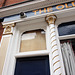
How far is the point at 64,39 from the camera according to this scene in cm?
243

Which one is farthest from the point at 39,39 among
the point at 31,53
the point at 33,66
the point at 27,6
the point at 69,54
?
the point at 27,6

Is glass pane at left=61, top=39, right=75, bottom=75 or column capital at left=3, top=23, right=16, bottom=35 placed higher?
column capital at left=3, top=23, right=16, bottom=35

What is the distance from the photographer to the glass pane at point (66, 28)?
256cm

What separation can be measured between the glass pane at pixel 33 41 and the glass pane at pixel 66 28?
1.99 feet

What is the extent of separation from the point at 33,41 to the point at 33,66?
835 millimetres

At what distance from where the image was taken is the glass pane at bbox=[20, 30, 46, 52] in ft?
8.48

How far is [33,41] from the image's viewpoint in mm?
2736

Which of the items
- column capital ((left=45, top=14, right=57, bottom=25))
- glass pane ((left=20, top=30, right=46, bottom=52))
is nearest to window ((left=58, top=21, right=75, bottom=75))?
column capital ((left=45, top=14, right=57, bottom=25))

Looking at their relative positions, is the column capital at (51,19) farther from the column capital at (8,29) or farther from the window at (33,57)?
the column capital at (8,29)

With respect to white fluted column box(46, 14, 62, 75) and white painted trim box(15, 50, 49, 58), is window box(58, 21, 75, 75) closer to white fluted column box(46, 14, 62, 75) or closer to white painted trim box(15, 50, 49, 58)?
white fluted column box(46, 14, 62, 75)

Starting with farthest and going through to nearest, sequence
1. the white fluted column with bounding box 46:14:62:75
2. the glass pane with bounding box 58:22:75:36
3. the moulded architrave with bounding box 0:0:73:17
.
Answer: the moulded architrave with bounding box 0:0:73:17
the glass pane with bounding box 58:22:75:36
the white fluted column with bounding box 46:14:62:75

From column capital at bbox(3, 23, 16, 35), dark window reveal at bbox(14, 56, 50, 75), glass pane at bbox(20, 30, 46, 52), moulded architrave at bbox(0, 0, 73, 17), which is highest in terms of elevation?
moulded architrave at bbox(0, 0, 73, 17)

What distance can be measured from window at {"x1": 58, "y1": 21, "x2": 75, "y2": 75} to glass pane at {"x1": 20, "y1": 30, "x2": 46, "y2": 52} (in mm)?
601

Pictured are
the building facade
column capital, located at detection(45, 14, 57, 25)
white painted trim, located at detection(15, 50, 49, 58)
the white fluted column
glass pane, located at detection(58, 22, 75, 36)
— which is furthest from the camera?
column capital, located at detection(45, 14, 57, 25)
